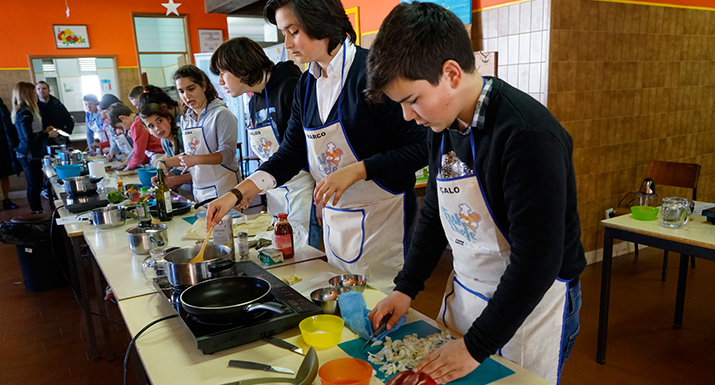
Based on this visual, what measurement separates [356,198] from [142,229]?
98 cm

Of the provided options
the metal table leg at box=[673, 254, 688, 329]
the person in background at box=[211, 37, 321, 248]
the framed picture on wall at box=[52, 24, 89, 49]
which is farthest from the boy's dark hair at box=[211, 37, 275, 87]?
the framed picture on wall at box=[52, 24, 89, 49]

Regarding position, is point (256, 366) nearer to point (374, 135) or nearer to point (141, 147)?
point (374, 135)

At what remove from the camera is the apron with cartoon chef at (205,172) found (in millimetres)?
3115

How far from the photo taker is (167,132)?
3494mm

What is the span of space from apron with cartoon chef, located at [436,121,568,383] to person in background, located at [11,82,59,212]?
6508 millimetres

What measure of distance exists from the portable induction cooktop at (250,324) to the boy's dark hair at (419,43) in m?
0.65

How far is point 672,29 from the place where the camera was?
14.0 ft

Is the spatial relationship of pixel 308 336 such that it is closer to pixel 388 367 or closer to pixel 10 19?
pixel 388 367

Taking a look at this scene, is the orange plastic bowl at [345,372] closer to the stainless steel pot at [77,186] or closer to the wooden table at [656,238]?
the wooden table at [656,238]

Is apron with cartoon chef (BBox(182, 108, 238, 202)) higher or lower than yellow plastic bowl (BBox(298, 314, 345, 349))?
higher

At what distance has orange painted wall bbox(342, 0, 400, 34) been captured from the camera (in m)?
4.70

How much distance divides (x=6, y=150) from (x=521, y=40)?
23.7ft

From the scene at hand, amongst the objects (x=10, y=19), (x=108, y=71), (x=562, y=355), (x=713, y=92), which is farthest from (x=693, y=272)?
(x=10, y=19)

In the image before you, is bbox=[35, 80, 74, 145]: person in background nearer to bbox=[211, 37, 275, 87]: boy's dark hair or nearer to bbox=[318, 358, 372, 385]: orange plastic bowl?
bbox=[211, 37, 275, 87]: boy's dark hair
